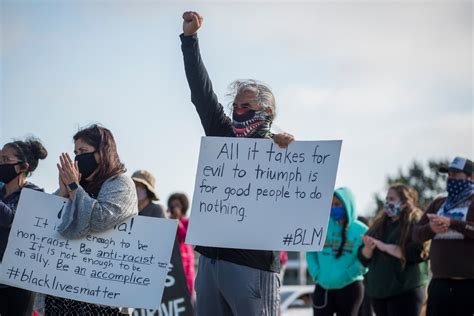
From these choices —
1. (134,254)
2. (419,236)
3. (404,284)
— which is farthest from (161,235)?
(404,284)

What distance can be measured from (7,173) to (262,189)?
2.26 metres

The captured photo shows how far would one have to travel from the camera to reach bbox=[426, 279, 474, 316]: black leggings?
6.62m

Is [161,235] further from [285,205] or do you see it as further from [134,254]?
[285,205]

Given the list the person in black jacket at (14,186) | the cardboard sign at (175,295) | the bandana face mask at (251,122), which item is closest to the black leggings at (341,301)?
the cardboard sign at (175,295)

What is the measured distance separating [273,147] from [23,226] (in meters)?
1.73

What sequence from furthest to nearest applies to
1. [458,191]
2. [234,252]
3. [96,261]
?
1. [458,191]
2. [96,261]
3. [234,252]

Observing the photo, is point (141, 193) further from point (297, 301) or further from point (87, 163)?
point (297, 301)

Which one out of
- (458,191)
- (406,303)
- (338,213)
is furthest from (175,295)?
(458,191)

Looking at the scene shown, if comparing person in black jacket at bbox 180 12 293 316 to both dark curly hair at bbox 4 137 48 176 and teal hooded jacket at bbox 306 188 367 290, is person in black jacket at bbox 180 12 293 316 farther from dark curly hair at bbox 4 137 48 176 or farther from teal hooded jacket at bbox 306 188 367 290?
teal hooded jacket at bbox 306 188 367 290

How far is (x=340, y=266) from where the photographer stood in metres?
7.98

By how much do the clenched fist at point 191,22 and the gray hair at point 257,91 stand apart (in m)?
0.47

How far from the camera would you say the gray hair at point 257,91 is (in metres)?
4.81

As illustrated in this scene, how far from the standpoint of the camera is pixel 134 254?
4887 mm

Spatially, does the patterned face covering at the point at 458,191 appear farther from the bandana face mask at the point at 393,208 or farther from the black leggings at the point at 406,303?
the black leggings at the point at 406,303
